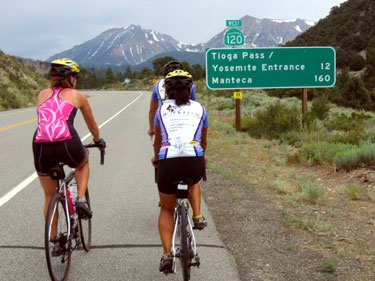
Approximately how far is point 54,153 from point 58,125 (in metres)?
0.25

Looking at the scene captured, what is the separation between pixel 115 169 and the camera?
898 centimetres

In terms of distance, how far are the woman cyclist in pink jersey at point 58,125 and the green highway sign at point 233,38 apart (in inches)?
432

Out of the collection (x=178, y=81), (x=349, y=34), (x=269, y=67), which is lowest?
(x=178, y=81)

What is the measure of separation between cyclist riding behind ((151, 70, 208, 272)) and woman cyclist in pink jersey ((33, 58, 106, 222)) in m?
0.75

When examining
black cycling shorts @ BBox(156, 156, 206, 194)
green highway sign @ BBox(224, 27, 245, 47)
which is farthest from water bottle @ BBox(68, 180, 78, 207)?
green highway sign @ BBox(224, 27, 245, 47)

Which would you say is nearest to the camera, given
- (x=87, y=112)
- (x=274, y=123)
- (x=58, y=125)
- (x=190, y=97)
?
(x=58, y=125)

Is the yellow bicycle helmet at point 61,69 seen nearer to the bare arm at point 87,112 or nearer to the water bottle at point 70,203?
the bare arm at point 87,112

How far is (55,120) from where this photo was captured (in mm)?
3609

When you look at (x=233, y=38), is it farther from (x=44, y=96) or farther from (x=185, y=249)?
(x=185, y=249)

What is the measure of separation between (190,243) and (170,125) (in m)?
1.03

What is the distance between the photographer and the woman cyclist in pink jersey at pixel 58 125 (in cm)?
360

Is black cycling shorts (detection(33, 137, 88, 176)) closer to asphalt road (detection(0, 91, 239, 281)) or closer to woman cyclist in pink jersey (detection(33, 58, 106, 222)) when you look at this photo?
woman cyclist in pink jersey (detection(33, 58, 106, 222))

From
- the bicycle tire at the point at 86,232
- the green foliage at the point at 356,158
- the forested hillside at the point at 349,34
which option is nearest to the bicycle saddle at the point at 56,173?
the bicycle tire at the point at 86,232

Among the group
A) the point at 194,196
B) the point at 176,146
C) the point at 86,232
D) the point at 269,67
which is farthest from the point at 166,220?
the point at 269,67
